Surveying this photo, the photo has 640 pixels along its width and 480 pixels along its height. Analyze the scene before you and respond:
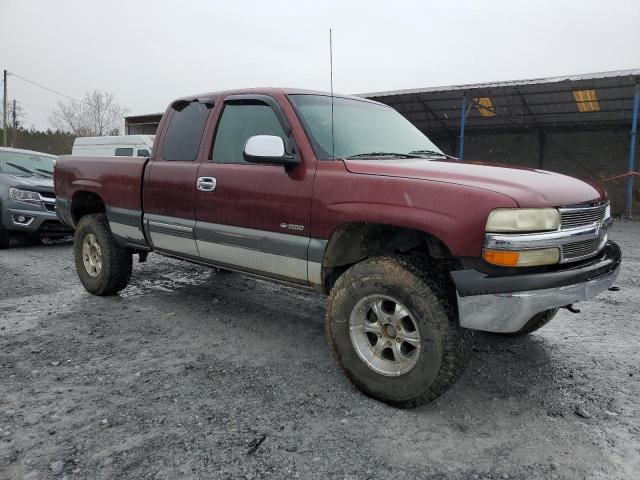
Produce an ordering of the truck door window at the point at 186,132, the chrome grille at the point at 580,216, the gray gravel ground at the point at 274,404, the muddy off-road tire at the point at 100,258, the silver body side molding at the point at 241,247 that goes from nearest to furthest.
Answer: the gray gravel ground at the point at 274,404 < the chrome grille at the point at 580,216 < the silver body side molding at the point at 241,247 < the truck door window at the point at 186,132 < the muddy off-road tire at the point at 100,258

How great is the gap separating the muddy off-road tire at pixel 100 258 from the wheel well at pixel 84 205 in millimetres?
161

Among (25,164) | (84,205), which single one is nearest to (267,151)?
(84,205)

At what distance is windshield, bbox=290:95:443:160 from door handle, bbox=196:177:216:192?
85cm

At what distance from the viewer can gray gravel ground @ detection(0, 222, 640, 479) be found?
220 cm

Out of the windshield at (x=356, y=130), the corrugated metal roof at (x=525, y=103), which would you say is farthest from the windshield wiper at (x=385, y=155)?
the corrugated metal roof at (x=525, y=103)

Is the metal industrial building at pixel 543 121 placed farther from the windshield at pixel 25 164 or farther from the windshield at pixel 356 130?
the windshield at pixel 356 130

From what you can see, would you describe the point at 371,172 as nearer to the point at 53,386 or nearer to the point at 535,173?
the point at 535,173

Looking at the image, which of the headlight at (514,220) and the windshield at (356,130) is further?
the windshield at (356,130)

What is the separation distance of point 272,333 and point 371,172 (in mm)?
1790

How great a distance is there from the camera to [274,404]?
273 cm

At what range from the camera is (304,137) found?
3.17 m

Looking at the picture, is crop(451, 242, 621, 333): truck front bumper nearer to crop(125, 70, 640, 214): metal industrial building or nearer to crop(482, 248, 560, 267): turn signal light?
crop(482, 248, 560, 267): turn signal light

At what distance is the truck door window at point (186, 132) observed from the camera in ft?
12.9

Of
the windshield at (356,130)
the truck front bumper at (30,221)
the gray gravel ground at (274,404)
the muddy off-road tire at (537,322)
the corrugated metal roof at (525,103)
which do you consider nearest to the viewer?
the gray gravel ground at (274,404)
